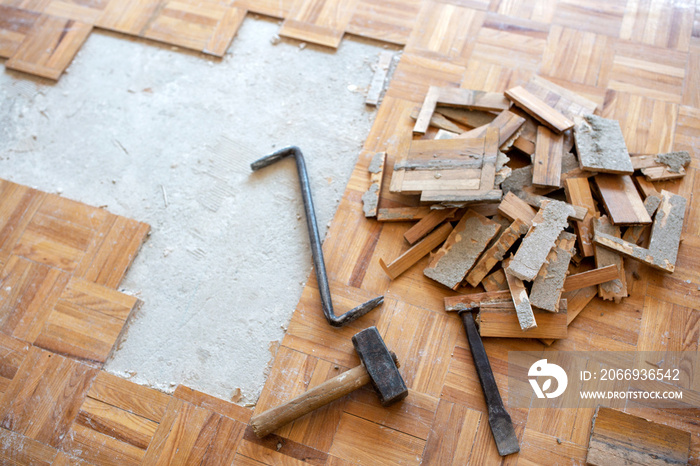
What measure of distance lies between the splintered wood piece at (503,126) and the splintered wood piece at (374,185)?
374 millimetres

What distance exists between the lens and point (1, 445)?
1.87 meters

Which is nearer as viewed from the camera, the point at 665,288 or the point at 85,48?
the point at 665,288

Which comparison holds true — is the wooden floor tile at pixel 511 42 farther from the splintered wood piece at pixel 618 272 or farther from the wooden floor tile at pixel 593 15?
the splintered wood piece at pixel 618 272

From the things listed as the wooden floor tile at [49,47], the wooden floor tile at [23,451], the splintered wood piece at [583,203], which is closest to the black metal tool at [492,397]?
the splintered wood piece at [583,203]

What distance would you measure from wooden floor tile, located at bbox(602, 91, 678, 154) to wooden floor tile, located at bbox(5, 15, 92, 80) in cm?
281

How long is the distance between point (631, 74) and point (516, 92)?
26.2 inches

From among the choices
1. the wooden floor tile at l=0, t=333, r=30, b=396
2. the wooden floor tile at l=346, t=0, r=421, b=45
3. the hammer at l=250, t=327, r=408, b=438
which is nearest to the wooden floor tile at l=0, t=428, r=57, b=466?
the wooden floor tile at l=0, t=333, r=30, b=396

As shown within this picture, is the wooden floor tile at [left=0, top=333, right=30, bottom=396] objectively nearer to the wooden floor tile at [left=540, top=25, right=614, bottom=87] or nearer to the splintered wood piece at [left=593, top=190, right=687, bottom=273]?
the splintered wood piece at [left=593, top=190, right=687, bottom=273]

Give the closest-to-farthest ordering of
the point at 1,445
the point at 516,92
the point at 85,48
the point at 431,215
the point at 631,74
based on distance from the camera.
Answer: the point at 1,445 < the point at 431,215 < the point at 516,92 < the point at 631,74 < the point at 85,48

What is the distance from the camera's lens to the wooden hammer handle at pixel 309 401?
5.78 ft

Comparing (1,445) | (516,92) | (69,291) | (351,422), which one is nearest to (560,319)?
(351,422)

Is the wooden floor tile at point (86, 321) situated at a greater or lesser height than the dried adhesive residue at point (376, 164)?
lesser

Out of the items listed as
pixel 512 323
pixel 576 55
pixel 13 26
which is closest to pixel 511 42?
pixel 576 55

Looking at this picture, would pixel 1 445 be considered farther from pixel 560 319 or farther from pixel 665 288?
pixel 665 288
